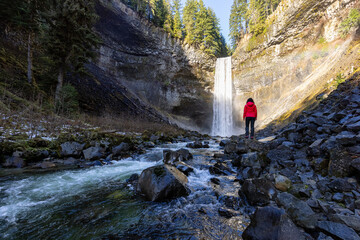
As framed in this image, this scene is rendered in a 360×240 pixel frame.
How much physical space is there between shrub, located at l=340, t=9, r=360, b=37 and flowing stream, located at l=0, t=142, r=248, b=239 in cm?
2291

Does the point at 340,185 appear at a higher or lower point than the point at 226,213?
higher

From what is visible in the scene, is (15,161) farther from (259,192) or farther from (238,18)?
(238,18)

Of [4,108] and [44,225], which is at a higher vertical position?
[4,108]

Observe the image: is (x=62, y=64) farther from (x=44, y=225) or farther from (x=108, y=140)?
(x=44, y=225)

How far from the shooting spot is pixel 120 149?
7742mm

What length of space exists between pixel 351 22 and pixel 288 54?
8054 millimetres

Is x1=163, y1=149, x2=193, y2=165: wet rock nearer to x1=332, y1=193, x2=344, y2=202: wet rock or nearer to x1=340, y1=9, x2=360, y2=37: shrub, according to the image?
x1=332, y1=193, x2=344, y2=202: wet rock

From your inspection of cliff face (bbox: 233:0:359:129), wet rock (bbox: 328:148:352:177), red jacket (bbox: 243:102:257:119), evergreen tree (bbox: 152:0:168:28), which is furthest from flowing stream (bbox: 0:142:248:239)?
evergreen tree (bbox: 152:0:168:28)

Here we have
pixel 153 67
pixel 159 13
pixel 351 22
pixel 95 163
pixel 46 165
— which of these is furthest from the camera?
pixel 159 13

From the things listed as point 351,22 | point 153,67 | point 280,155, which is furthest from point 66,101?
point 351,22

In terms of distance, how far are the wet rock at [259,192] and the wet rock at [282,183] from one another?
0.19 meters

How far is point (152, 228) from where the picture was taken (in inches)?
96.5

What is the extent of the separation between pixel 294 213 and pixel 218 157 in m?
4.72

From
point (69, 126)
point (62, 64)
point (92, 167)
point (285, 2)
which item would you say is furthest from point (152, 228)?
point (285, 2)
